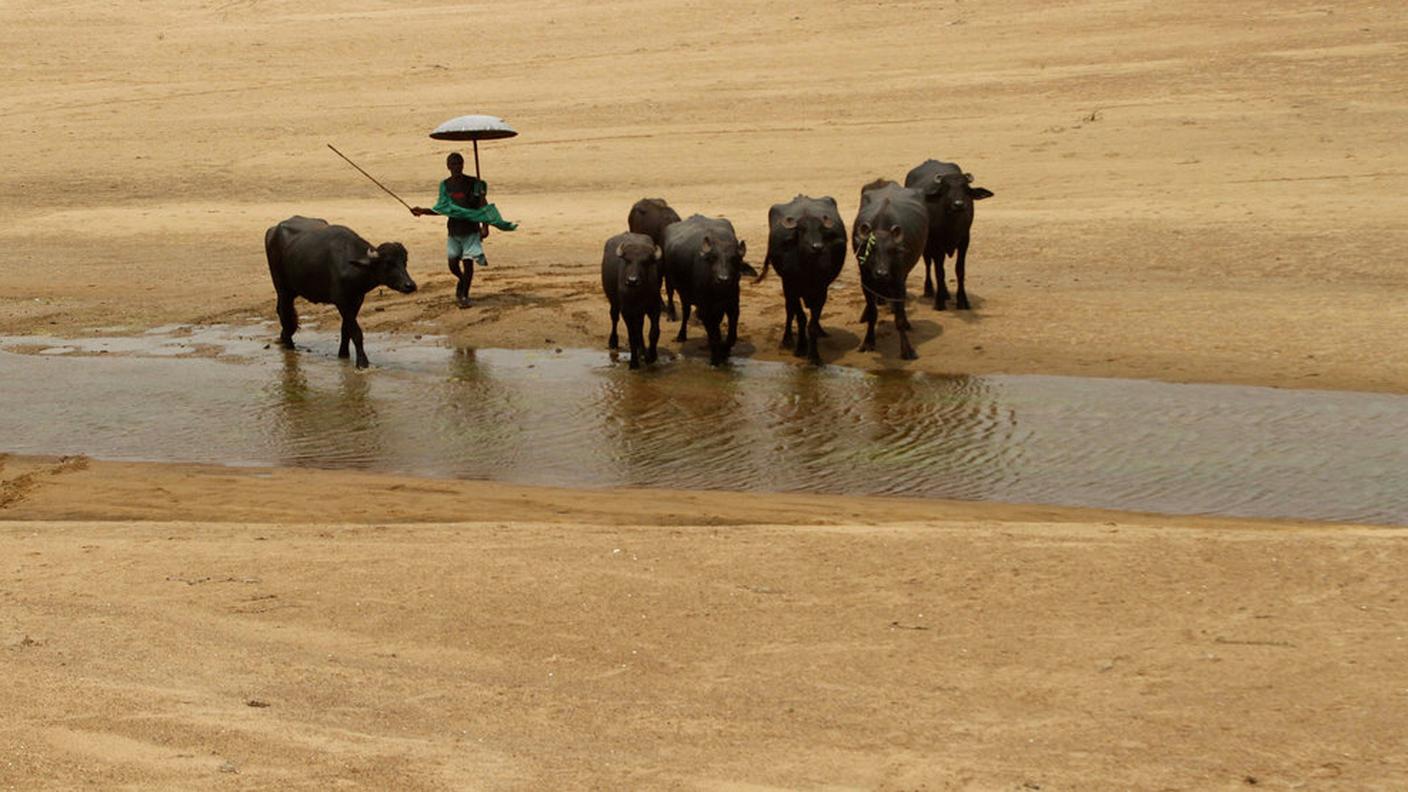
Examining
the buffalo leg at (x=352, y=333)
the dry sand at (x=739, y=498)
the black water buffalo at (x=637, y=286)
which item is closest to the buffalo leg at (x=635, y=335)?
the black water buffalo at (x=637, y=286)

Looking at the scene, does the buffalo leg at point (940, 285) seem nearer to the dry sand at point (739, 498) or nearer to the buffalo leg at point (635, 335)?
the dry sand at point (739, 498)

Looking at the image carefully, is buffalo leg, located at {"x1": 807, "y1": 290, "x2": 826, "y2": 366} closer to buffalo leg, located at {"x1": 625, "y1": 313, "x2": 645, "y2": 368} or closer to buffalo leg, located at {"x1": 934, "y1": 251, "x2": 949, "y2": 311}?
buffalo leg, located at {"x1": 625, "y1": 313, "x2": 645, "y2": 368}

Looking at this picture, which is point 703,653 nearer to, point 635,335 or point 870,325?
point 635,335

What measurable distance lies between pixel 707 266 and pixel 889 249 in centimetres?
167

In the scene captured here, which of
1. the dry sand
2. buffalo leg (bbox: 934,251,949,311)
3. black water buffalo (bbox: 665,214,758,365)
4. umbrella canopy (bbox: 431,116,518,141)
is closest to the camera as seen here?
the dry sand

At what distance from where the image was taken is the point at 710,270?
52.0 ft

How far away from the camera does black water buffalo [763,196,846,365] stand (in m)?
16.1

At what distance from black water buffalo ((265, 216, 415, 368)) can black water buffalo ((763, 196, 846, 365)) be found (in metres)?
3.43

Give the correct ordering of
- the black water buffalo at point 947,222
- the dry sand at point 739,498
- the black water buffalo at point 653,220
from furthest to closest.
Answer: the black water buffalo at point 653,220 → the black water buffalo at point 947,222 → the dry sand at point 739,498

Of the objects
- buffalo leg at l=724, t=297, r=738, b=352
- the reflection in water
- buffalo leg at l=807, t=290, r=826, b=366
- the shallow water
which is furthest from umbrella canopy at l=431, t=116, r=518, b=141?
buffalo leg at l=807, t=290, r=826, b=366

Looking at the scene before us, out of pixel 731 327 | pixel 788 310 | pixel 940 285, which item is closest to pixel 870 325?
pixel 788 310

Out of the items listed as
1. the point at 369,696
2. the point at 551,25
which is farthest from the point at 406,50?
the point at 369,696

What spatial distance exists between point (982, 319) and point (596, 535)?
8311 mm

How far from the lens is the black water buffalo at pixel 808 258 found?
16141 millimetres
